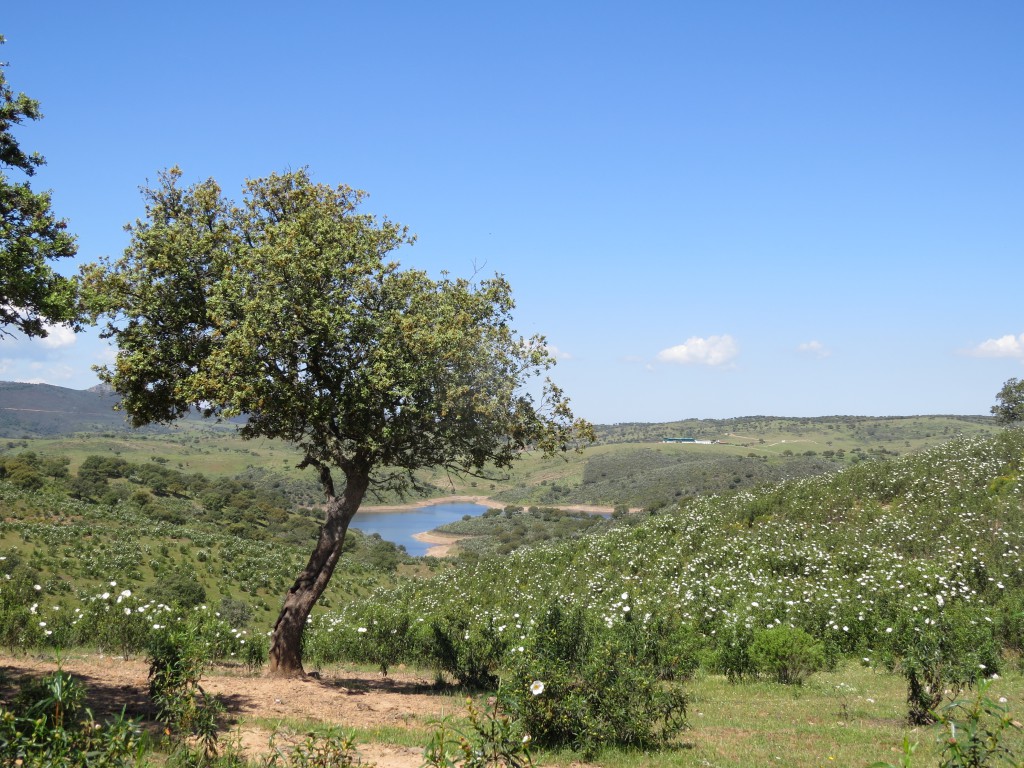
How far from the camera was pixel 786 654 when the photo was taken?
12680 millimetres

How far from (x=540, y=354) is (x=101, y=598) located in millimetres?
10816

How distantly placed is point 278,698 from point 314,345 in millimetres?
5602

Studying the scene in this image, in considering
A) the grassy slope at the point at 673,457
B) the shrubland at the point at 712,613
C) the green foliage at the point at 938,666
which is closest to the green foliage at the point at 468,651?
the shrubland at the point at 712,613

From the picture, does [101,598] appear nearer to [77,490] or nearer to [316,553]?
[316,553]

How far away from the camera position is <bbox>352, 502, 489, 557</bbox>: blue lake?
91.9 meters

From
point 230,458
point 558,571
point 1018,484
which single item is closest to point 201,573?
point 558,571

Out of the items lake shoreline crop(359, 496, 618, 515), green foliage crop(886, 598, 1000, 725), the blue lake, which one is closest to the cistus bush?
green foliage crop(886, 598, 1000, 725)

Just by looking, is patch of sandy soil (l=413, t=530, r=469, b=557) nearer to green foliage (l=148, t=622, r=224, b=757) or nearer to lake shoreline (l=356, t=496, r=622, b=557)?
lake shoreline (l=356, t=496, r=622, b=557)

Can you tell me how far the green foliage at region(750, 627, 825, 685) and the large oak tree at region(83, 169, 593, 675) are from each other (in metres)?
5.40

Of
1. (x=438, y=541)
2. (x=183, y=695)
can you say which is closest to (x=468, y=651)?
(x=183, y=695)

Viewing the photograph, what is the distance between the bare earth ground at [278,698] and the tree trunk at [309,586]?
558 mm

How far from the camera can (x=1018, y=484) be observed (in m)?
23.7

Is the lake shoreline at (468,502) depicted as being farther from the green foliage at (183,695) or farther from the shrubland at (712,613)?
the green foliage at (183,695)

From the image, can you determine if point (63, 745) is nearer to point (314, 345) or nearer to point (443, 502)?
point (314, 345)
